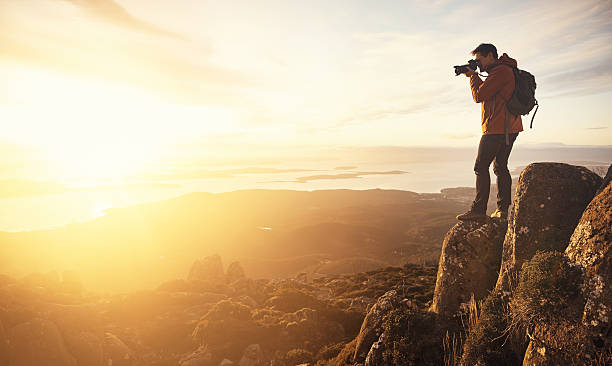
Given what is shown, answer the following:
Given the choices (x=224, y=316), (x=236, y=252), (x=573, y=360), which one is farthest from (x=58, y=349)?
(x=236, y=252)

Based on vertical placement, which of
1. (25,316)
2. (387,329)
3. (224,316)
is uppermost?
(387,329)

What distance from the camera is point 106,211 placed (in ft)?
542

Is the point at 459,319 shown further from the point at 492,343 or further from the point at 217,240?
the point at 217,240

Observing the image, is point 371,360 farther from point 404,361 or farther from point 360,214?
point 360,214

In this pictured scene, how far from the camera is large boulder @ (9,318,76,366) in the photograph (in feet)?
41.5

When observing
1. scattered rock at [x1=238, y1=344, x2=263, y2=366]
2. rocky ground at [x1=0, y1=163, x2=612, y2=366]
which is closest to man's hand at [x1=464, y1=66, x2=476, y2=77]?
rocky ground at [x1=0, y1=163, x2=612, y2=366]

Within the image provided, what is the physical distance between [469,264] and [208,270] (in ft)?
137

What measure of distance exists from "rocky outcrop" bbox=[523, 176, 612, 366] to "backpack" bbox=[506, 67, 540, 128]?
293cm

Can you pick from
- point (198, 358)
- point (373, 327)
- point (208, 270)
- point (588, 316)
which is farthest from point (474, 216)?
point (208, 270)

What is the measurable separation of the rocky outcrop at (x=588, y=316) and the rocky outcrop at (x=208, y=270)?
4300 centimetres

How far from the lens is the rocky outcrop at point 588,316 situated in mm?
4262

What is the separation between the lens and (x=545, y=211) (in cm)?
673

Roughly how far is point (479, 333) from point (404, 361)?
1946 millimetres

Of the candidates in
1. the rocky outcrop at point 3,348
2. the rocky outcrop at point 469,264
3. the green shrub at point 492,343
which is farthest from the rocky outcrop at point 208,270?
the green shrub at point 492,343
